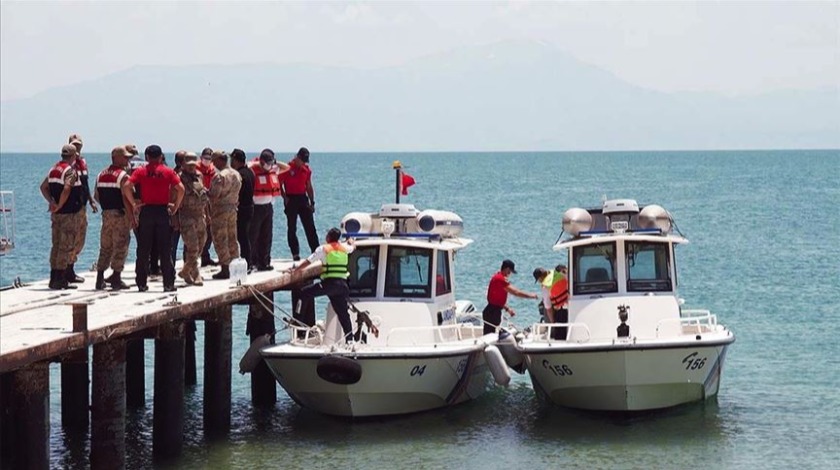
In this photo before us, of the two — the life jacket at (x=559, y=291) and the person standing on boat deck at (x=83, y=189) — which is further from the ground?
the person standing on boat deck at (x=83, y=189)

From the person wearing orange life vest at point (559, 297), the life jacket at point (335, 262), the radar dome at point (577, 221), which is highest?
the radar dome at point (577, 221)

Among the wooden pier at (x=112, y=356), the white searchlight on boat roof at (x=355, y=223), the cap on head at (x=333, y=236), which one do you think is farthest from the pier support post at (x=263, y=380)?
the cap on head at (x=333, y=236)

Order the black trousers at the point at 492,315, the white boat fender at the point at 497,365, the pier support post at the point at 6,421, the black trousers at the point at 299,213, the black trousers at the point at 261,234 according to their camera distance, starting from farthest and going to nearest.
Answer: the black trousers at the point at 299,213 → the black trousers at the point at 492,315 → the black trousers at the point at 261,234 → the white boat fender at the point at 497,365 → the pier support post at the point at 6,421

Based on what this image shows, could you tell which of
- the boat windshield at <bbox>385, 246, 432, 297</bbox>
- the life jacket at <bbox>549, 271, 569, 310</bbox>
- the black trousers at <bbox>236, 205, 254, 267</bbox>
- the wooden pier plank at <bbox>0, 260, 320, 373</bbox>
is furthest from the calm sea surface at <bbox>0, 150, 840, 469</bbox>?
the black trousers at <bbox>236, 205, 254, 267</bbox>

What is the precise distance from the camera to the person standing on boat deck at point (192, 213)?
2309 cm

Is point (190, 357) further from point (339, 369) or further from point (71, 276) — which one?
point (339, 369)

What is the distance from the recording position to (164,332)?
21.3 metres

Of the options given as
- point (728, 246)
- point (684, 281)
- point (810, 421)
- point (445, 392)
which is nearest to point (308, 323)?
point (445, 392)

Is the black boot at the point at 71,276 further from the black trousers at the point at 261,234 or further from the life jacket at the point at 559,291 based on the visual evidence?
the life jacket at the point at 559,291

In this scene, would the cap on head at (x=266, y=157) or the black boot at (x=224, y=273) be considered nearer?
the black boot at (x=224, y=273)

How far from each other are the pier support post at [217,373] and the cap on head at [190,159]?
206 centimetres

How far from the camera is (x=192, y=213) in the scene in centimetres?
2314

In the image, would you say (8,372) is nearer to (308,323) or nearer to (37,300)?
(37,300)

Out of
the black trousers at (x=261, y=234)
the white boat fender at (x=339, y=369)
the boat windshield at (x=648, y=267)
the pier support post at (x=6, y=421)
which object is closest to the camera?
the pier support post at (x=6, y=421)
